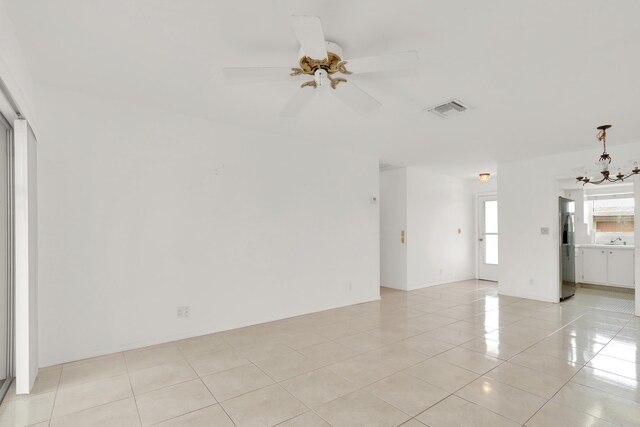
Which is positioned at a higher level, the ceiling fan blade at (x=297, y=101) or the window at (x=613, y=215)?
the ceiling fan blade at (x=297, y=101)

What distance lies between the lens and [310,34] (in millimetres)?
1691

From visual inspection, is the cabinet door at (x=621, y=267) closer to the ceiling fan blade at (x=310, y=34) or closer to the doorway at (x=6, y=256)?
the ceiling fan blade at (x=310, y=34)

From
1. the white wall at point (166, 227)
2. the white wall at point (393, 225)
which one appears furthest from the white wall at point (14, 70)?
the white wall at point (393, 225)

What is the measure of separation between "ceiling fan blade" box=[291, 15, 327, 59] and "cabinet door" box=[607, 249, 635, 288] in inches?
303

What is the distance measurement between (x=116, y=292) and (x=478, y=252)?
7.79 meters

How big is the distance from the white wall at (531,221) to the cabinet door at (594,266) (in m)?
2.28

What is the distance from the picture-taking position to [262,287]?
4191 mm

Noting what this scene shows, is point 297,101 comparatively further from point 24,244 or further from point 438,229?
point 438,229

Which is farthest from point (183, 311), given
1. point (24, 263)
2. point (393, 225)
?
point (393, 225)

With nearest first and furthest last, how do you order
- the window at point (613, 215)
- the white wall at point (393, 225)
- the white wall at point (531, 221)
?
the white wall at point (531, 221) < the white wall at point (393, 225) < the window at point (613, 215)

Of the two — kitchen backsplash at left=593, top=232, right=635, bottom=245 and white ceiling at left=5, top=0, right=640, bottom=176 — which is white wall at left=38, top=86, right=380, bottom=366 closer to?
white ceiling at left=5, top=0, right=640, bottom=176

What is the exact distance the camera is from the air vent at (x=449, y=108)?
3.26m

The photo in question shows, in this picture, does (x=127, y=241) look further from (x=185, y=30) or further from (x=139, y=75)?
(x=185, y=30)

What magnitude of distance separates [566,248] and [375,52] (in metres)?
5.58
